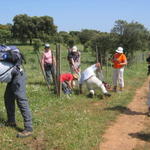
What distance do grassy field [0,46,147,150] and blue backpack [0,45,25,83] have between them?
3.89ft

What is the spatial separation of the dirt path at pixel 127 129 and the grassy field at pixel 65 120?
0.18 m

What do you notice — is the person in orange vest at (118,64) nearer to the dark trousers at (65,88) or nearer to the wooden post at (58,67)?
the dark trousers at (65,88)

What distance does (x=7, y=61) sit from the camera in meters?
6.08

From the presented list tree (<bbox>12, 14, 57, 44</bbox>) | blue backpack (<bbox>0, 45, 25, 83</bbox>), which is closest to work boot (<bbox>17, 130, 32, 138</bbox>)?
blue backpack (<bbox>0, 45, 25, 83</bbox>)

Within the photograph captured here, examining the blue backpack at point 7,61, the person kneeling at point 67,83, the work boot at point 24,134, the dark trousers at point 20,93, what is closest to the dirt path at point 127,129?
the work boot at point 24,134

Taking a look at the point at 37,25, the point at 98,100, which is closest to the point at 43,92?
the point at 98,100

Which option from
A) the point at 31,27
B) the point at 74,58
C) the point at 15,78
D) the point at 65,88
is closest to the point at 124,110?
the point at 65,88

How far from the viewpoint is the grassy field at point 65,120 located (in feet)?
19.9

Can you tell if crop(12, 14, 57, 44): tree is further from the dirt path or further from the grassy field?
the dirt path

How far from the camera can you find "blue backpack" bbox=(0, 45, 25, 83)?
6.00m

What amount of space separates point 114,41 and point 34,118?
754 inches

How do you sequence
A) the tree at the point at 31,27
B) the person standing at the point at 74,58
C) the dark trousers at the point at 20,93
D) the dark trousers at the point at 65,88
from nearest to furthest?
the dark trousers at the point at 20,93 → the dark trousers at the point at 65,88 → the person standing at the point at 74,58 → the tree at the point at 31,27

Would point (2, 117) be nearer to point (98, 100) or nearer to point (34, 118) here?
point (34, 118)

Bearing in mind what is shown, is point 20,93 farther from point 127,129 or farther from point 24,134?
point 127,129
